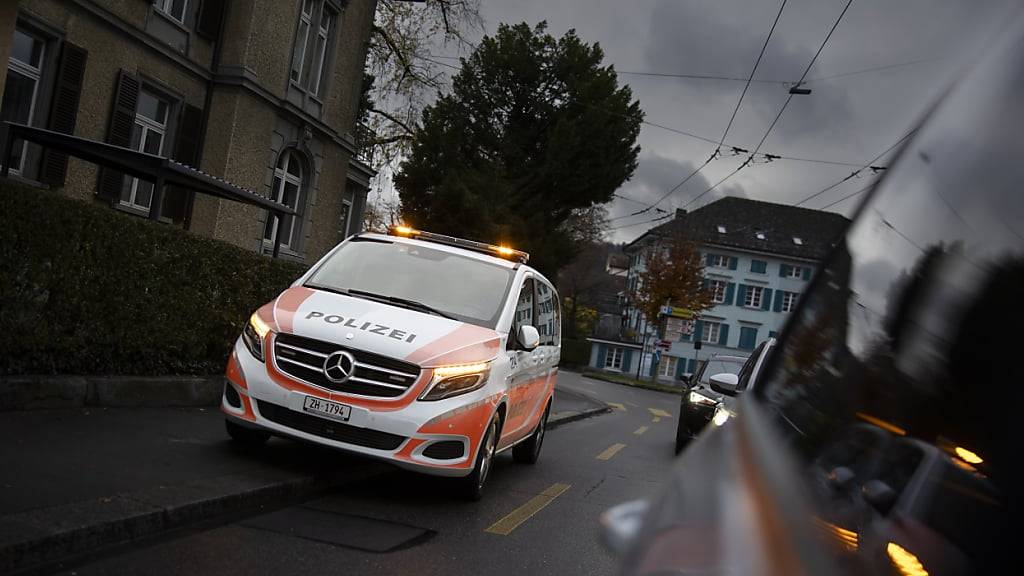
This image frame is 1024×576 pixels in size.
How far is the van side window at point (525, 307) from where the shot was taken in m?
8.77

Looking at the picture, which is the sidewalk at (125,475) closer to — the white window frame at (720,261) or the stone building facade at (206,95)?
the stone building facade at (206,95)

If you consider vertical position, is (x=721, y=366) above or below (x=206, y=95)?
below

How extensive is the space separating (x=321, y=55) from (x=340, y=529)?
18.6 meters

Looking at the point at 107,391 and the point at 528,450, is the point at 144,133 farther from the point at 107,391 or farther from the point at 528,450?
the point at 528,450

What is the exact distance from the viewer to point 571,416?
18297 mm

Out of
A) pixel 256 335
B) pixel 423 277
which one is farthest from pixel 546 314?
pixel 256 335

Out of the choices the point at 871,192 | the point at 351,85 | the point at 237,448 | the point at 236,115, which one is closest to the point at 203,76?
the point at 236,115

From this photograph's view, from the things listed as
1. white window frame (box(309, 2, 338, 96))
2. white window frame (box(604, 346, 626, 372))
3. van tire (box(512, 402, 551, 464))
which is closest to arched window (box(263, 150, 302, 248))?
white window frame (box(309, 2, 338, 96))

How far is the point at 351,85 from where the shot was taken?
24.7 m

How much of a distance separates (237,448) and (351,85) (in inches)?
706

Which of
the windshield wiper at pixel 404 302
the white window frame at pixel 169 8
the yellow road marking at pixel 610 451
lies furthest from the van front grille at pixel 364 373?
the white window frame at pixel 169 8

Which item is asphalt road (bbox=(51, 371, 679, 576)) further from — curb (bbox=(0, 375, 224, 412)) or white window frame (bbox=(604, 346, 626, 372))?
white window frame (bbox=(604, 346, 626, 372))

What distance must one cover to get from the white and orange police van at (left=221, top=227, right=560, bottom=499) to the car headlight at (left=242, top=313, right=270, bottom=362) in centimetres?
1

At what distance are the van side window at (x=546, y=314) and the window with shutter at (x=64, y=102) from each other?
8.63 metres
